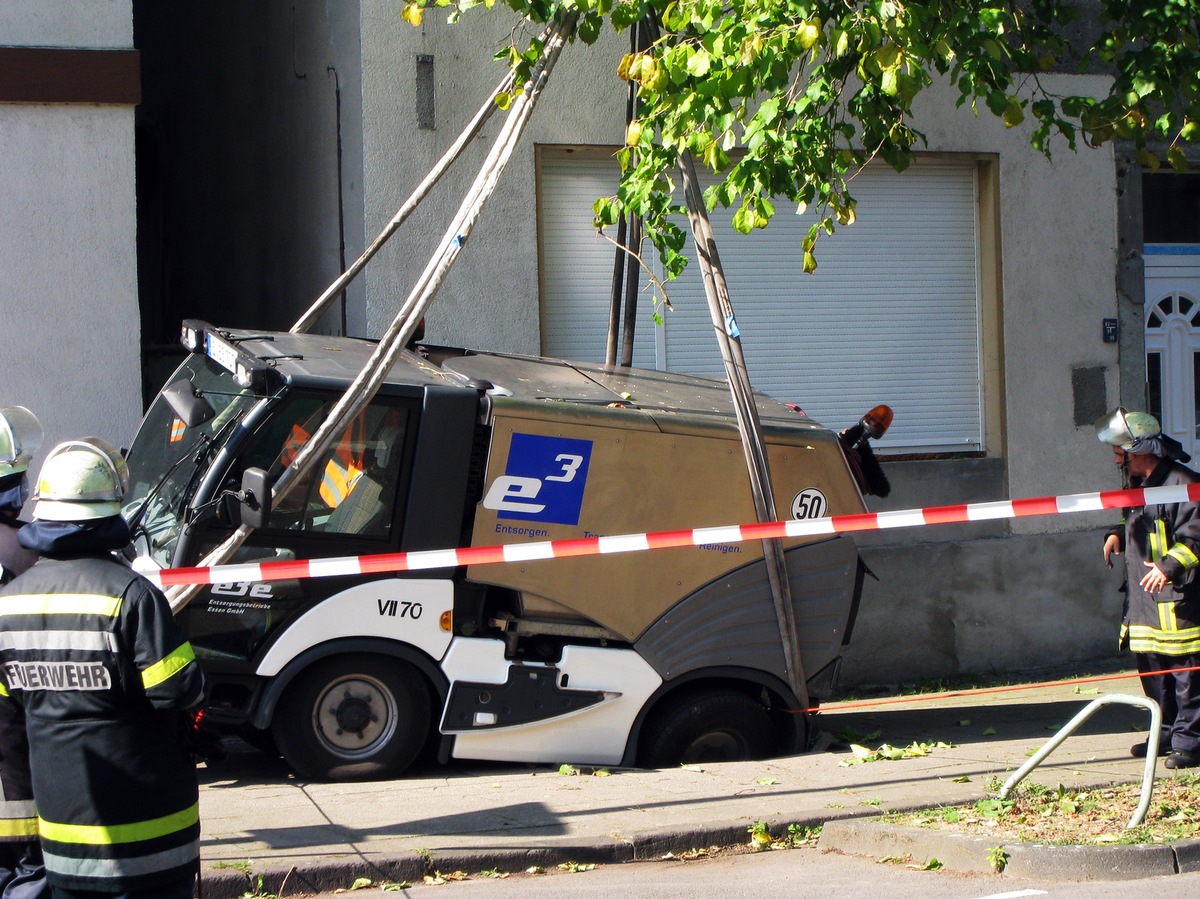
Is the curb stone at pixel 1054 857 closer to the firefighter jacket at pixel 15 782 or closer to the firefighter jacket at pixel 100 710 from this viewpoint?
the firefighter jacket at pixel 100 710

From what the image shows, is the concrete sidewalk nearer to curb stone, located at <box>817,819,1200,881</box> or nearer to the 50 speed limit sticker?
curb stone, located at <box>817,819,1200,881</box>

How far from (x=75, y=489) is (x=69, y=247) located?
17.2 feet

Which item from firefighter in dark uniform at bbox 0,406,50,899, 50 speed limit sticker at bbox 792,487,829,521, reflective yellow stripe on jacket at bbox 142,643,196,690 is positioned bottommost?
firefighter in dark uniform at bbox 0,406,50,899

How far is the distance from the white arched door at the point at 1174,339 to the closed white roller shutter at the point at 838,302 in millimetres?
1793

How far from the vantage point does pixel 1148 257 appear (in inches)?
430

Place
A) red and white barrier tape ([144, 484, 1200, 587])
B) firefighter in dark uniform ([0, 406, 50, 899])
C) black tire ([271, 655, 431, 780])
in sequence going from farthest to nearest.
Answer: black tire ([271, 655, 431, 780])
red and white barrier tape ([144, 484, 1200, 587])
firefighter in dark uniform ([0, 406, 50, 899])

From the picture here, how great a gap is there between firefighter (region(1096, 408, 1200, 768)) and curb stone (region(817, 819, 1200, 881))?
152 centimetres

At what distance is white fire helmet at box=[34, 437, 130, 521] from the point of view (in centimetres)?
330

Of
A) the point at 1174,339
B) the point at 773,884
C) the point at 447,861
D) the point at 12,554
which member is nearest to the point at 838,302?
the point at 1174,339

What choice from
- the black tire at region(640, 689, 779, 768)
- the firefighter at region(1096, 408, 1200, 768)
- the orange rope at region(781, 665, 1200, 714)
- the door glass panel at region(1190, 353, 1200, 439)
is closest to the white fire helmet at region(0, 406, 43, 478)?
the black tire at region(640, 689, 779, 768)

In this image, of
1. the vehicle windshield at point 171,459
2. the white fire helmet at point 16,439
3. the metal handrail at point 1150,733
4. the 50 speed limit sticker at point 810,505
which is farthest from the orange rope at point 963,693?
the white fire helmet at point 16,439

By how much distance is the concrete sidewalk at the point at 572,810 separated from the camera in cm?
496

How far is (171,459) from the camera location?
19.9ft

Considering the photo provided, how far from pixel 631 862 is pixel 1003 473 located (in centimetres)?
604
